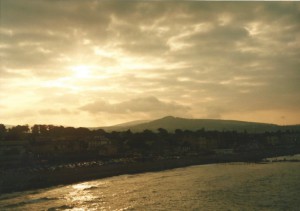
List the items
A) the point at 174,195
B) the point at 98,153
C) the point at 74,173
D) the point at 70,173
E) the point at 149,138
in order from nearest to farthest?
the point at 174,195
the point at 70,173
the point at 74,173
the point at 98,153
the point at 149,138

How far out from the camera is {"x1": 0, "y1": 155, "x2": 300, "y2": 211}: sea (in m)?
41.1

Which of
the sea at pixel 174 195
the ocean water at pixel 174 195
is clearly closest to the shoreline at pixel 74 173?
the sea at pixel 174 195

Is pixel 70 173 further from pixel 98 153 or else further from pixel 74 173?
pixel 98 153

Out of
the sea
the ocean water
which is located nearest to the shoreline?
the sea

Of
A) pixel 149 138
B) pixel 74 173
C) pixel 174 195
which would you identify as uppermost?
pixel 149 138

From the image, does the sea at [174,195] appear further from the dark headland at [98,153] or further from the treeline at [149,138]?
the treeline at [149,138]

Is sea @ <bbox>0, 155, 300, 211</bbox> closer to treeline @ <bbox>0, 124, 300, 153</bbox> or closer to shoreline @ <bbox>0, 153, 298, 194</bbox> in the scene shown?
shoreline @ <bbox>0, 153, 298, 194</bbox>

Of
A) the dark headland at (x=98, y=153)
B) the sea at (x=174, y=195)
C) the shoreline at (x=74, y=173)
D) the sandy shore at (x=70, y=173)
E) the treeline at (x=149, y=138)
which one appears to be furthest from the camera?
the treeline at (x=149, y=138)

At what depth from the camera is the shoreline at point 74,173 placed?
60.4 m

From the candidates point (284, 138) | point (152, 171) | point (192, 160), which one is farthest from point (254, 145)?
point (152, 171)

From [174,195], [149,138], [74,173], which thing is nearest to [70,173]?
[74,173]

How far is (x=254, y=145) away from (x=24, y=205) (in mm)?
116236

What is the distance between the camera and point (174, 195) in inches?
1873

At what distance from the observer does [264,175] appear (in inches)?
2657
